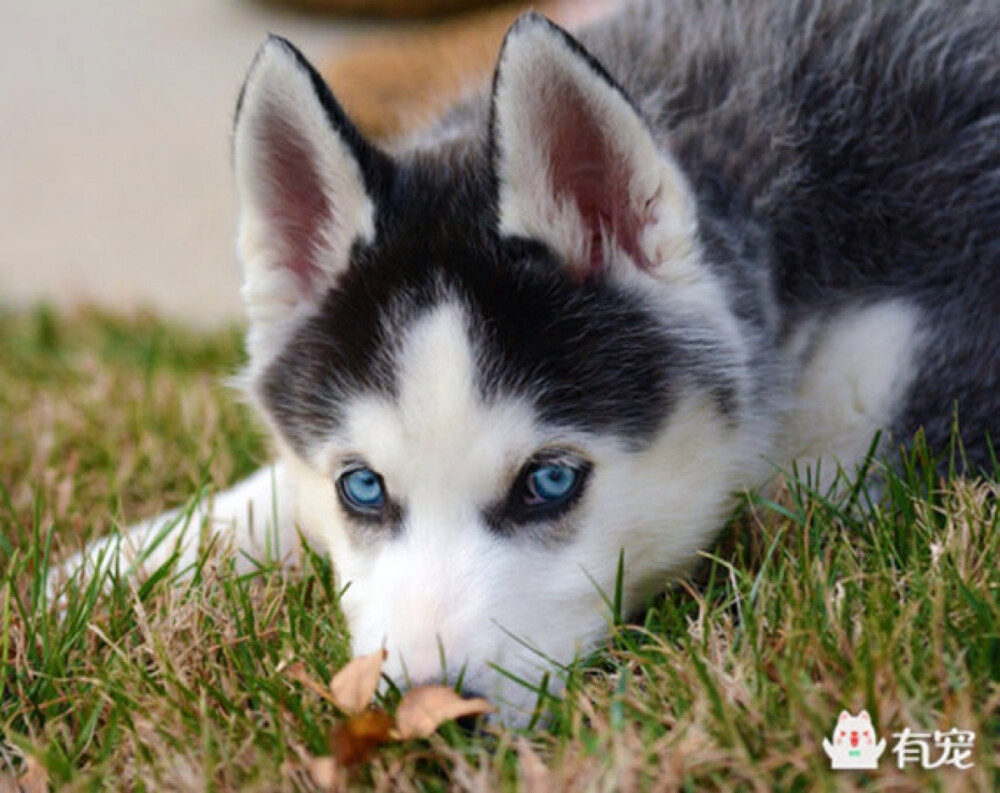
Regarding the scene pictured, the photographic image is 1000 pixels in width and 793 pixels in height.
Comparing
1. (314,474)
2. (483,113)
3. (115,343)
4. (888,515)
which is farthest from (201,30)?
(888,515)

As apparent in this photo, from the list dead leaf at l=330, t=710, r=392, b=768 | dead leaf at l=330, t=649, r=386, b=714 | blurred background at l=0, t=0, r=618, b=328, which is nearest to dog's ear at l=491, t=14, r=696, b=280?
dead leaf at l=330, t=649, r=386, b=714

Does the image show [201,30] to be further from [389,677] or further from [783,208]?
[389,677]

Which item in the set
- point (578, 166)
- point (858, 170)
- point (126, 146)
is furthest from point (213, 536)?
point (126, 146)

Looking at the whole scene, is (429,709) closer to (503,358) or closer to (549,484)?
(549,484)

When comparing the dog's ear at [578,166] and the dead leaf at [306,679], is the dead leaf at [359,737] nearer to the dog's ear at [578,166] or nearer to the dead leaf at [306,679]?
the dead leaf at [306,679]

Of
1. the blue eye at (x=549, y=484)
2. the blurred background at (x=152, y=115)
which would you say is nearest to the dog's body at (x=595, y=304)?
the blue eye at (x=549, y=484)
